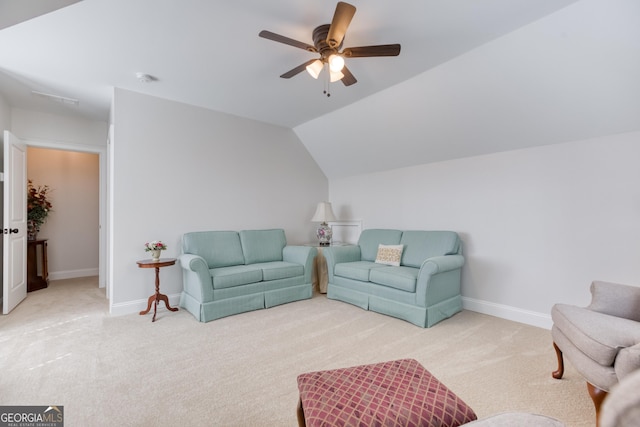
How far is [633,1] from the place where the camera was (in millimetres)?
1890

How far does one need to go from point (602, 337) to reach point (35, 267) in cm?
658

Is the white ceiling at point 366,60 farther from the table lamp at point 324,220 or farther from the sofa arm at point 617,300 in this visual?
the sofa arm at point 617,300

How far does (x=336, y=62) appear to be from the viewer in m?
2.20

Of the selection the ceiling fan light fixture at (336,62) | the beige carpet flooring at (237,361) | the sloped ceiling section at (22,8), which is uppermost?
the ceiling fan light fixture at (336,62)

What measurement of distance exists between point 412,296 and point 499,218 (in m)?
1.36

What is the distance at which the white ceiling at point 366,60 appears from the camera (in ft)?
6.82

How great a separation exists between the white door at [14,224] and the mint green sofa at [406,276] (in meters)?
3.69

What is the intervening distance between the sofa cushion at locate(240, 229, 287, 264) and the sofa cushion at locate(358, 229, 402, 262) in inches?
46.4

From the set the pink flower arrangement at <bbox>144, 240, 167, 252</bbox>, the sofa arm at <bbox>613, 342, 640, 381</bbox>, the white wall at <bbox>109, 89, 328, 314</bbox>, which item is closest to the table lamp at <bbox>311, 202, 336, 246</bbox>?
the white wall at <bbox>109, 89, 328, 314</bbox>

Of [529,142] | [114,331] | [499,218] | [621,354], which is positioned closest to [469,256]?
[499,218]

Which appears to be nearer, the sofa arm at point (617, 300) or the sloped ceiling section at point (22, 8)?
the sloped ceiling section at point (22, 8)

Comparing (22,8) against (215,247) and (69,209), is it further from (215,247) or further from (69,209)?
(69,209)

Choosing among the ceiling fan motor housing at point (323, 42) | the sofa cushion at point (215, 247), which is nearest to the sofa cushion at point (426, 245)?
the sofa cushion at point (215, 247)

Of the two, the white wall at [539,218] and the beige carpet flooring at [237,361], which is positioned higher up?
the white wall at [539,218]
